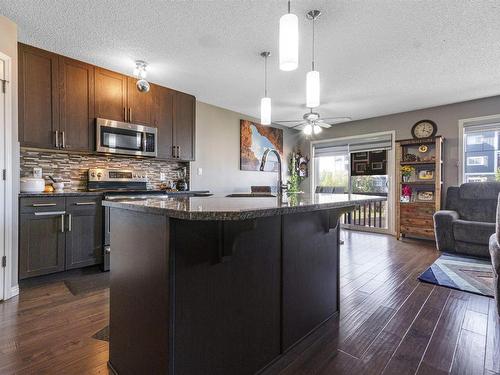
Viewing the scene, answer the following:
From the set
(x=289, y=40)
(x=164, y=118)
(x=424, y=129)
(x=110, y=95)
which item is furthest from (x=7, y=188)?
(x=424, y=129)

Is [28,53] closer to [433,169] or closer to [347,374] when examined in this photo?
[347,374]

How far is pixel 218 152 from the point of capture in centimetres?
475

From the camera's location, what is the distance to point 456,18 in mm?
2152

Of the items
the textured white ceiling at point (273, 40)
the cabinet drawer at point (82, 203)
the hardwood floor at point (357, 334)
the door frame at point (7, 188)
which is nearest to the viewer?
the hardwood floor at point (357, 334)

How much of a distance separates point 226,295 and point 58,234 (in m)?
2.38

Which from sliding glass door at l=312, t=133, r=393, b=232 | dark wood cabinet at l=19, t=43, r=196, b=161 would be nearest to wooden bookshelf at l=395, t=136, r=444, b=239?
sliding glass door at l=312, t=133, r=393, b=232

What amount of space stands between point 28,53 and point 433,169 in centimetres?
610

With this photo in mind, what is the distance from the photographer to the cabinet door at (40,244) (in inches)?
96.6

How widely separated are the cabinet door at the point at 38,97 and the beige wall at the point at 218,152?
2017 mm

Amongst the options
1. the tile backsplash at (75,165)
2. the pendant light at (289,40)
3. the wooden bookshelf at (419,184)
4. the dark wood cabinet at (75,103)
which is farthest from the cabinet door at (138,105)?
the wooden bookshelf at (419,184)

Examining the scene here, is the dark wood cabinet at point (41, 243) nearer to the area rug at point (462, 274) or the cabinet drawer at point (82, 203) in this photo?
the cabinet drawer at point (82, 203)

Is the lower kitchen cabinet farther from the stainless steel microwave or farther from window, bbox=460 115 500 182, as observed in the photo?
window, bbox=460 115 500 182

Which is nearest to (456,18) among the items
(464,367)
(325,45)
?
(325,45)

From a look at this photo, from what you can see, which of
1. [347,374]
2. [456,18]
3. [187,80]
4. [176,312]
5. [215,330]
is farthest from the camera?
[187,80]
